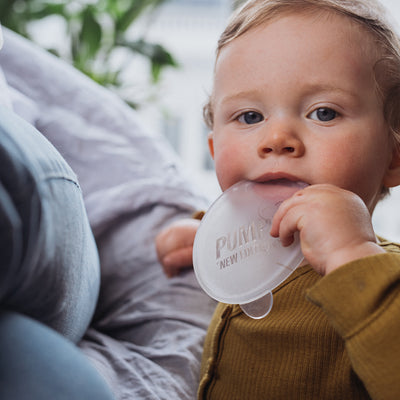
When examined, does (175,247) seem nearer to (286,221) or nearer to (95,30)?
(286,221)

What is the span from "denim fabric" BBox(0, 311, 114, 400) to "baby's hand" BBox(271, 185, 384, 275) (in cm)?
26

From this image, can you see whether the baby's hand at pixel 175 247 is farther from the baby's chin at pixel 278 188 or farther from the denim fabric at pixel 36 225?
the denim fabric at pixel 36 225

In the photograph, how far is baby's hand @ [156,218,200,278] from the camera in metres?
0.86

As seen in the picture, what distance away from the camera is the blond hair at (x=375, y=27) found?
71 centimetres

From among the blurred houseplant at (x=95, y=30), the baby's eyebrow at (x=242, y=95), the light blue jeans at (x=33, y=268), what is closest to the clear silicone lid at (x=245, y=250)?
the baby's eyebrow at (x=242, y=95)

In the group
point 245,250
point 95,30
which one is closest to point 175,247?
point 245,250

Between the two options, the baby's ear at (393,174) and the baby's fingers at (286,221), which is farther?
the baby's ear at (393,174)

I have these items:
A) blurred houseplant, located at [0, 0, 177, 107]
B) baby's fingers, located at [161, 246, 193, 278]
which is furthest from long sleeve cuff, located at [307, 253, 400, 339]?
blurred houseplant, located at [0, 0, 177, 107]

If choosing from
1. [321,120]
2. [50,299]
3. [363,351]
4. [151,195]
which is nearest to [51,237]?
[50,299]

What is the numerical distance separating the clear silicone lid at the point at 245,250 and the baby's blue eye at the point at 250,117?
0.09 meters

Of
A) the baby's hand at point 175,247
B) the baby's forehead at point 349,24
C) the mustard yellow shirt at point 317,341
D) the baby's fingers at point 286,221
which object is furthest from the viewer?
the baby's hand at point 175,247

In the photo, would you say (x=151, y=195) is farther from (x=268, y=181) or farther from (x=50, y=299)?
(x=50, y=299)

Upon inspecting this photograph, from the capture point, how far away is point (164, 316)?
2.68 ft

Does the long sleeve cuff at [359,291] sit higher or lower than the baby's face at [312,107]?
lower
